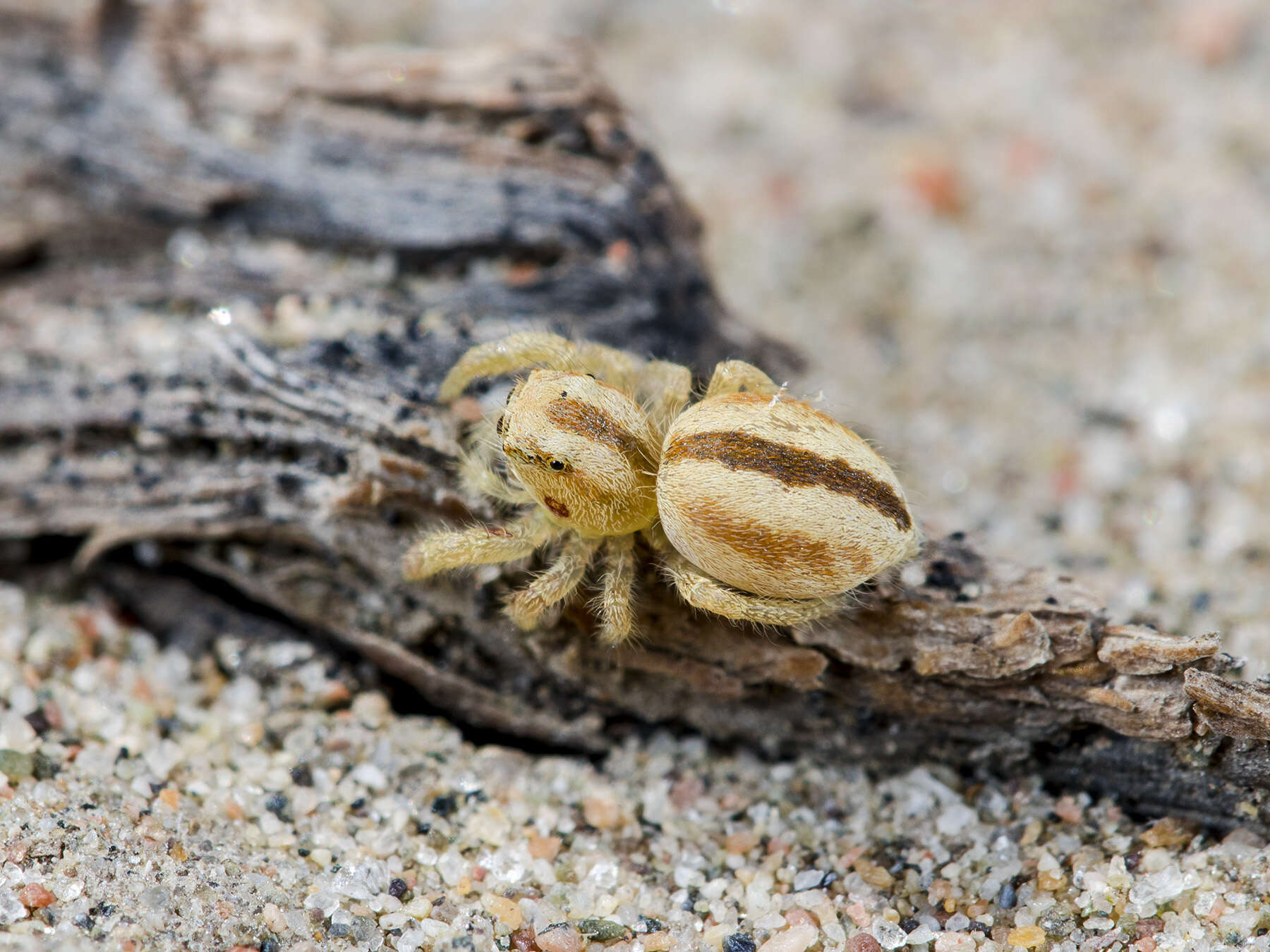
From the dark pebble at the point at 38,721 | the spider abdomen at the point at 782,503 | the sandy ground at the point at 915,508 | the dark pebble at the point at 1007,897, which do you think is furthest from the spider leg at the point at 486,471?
the dark pebble at the point at 1007,897

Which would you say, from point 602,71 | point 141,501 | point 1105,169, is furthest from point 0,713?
point 1105,169

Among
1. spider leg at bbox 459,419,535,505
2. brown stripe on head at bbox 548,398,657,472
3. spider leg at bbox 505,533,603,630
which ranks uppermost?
brown stripe on head at bbox 548,398,657,472

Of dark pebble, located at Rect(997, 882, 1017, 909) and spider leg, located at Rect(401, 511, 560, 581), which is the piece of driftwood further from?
dark pebble, located at Rect(997, 882, 1017, 909)

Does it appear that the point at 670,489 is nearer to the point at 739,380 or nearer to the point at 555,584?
the point at 555,584

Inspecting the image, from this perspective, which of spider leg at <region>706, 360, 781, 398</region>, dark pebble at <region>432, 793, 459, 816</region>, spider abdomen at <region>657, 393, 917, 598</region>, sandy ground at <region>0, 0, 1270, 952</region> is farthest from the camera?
spider leg at <region>706, 360, 781, 398</region>

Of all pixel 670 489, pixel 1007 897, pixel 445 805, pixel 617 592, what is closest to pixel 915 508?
pixel 670 489

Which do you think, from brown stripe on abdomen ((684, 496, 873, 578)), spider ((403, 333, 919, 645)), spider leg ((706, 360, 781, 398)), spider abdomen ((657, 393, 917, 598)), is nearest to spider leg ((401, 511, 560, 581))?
spider ((403, 333, 919, 645))

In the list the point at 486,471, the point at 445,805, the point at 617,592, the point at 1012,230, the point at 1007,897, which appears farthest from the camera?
the point at 1012,230
